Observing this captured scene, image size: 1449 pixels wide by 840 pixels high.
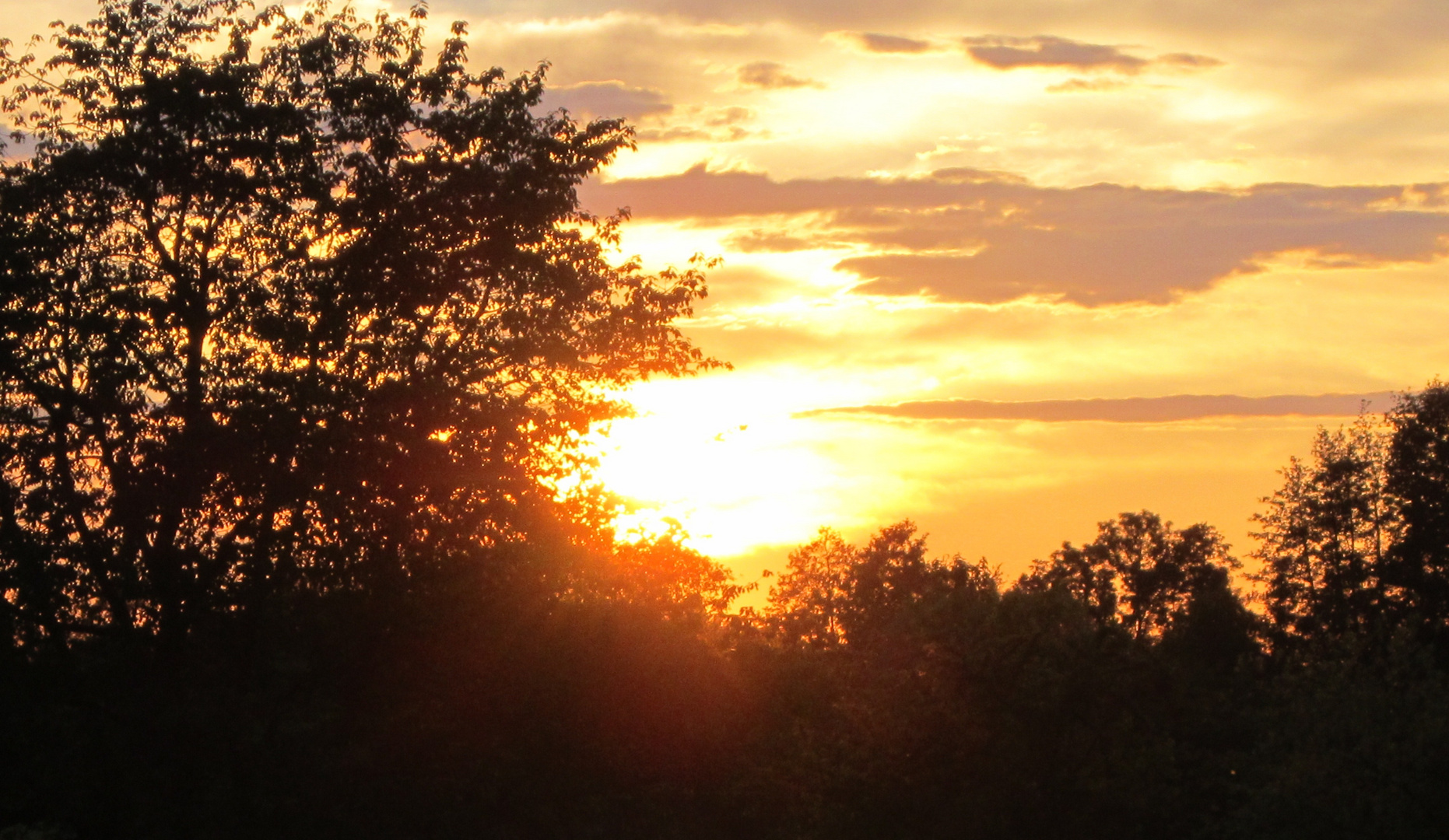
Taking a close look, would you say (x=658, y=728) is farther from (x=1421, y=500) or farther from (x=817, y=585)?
(x=817, y=585)

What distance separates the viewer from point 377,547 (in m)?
28.0

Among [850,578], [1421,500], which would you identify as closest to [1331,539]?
[1421,500]

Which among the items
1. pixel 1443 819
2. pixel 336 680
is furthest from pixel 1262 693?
pixel 336 680

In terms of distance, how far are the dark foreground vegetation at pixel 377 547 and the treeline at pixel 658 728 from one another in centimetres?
9

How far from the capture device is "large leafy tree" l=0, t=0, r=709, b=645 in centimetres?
2739

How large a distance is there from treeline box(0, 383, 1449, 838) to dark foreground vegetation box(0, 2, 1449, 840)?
9 cm

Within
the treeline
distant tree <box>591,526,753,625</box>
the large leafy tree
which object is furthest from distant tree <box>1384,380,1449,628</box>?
the large leafy tree

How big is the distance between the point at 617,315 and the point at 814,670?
12.3 meters

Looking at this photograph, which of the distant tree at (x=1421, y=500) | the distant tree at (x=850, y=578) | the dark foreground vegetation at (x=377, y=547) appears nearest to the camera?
the dark foreground vegetation at (x=377, y=547)

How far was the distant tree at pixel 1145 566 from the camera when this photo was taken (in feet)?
273

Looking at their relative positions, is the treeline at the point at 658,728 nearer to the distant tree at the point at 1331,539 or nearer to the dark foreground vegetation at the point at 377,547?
the dark foreground vegetation at the point at 377,547

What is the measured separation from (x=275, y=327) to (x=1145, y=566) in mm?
67901

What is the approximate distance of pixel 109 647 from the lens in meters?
28.3

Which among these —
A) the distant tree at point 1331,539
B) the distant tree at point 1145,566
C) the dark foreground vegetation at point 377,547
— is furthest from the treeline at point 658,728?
the distant tree at point 1145,566
